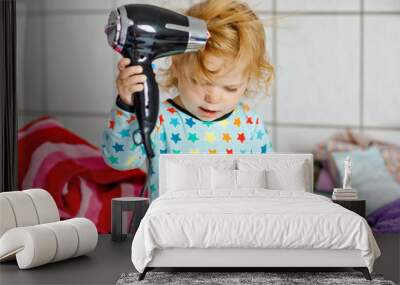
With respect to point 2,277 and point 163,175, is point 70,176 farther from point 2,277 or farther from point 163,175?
point 2,277

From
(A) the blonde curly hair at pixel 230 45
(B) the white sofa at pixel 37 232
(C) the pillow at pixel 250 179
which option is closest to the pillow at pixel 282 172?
(C) the pillow at pixel 250 179

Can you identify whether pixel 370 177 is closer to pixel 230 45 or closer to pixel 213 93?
pixel 213 93

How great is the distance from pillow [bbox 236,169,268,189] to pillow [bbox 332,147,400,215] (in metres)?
0.81

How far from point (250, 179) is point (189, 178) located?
45cm

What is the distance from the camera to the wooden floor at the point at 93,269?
4371 mm

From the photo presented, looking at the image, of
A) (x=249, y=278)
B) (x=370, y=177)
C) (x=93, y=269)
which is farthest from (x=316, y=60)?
(x=93, y=269)

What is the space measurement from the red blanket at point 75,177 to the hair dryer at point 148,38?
484mm

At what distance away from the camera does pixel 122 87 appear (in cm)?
601

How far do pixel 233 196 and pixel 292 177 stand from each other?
2.64 feet

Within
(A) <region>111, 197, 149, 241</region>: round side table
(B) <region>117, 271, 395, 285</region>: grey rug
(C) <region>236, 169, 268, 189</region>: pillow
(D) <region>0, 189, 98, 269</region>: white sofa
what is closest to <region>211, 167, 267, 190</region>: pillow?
(C) <region>236, 169, 268, 189</region>: pillow

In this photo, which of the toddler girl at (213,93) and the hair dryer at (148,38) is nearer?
the hair dryer at (148,38)

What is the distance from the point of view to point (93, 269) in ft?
15.4

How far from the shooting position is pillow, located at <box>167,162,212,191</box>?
5.53 meters

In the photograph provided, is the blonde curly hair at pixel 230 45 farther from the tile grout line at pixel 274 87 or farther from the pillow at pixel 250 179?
the pillow at pixel 250 179
